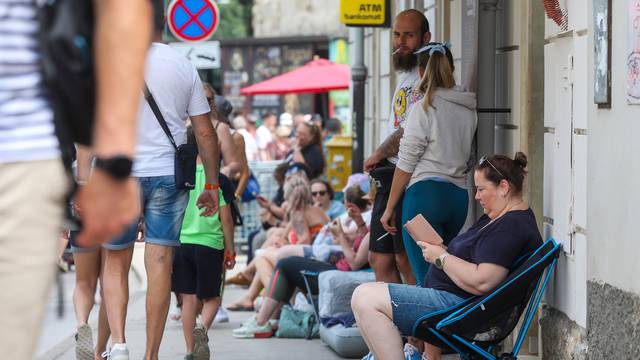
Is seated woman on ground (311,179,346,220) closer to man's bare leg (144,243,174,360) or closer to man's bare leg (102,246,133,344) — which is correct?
man's bare leg (144,243,174,360)

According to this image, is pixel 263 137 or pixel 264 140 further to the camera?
pixel 263 137

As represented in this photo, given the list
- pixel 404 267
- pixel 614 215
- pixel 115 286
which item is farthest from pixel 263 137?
pixel 614 215

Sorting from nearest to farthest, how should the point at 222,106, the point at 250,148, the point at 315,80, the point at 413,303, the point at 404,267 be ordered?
the point at 413,303 < the point at 404,267 < the point at 222,106 < the point at 250,148 < the point at 315,80

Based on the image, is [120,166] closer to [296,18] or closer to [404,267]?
[404,267]

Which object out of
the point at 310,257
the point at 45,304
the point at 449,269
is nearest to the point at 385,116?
the point at 310,257

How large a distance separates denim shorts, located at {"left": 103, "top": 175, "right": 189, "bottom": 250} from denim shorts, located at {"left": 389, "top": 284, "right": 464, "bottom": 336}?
3.96 feet

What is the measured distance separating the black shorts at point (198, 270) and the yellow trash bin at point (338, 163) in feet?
26.1

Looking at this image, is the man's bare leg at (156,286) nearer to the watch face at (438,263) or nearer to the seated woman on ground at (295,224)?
the watch face at (438,263)

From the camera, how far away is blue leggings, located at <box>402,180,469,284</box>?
23.8 feet

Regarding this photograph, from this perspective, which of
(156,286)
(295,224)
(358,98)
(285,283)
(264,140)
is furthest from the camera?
(264,140)

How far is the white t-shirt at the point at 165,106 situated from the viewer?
6.83 metres

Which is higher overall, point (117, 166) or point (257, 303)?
point (117, 166)

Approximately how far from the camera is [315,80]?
2880 centimetres

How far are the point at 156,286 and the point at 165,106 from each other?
924 millimetres
